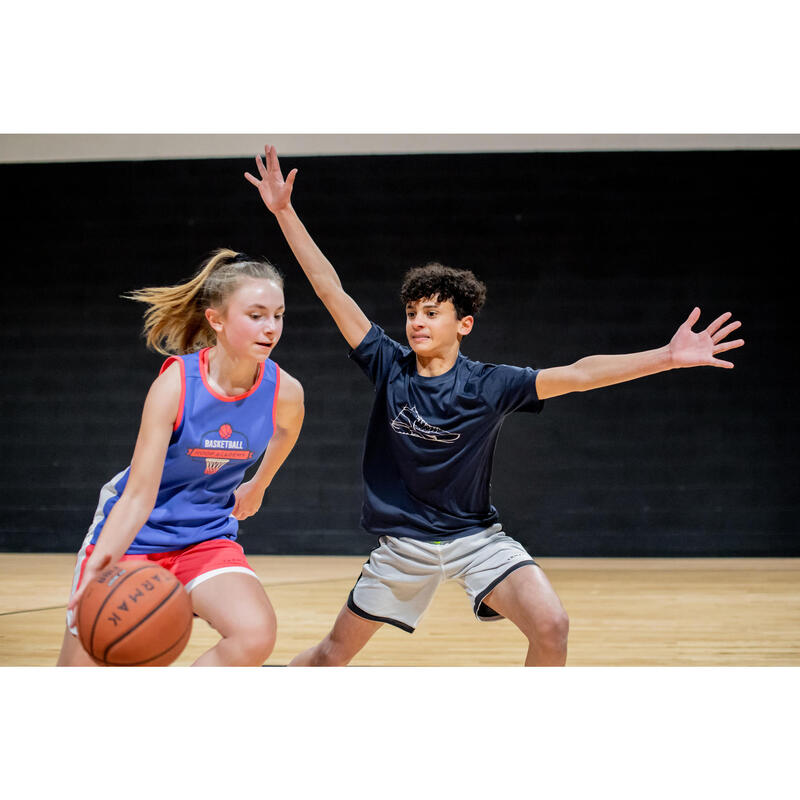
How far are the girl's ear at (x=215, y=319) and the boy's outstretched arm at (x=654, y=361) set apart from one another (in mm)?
941

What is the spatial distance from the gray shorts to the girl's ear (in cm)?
78

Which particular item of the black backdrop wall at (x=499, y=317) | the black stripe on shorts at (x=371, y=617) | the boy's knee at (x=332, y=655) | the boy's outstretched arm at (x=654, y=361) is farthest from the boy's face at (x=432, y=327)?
the black backdrop wall at (x=499, y=317)

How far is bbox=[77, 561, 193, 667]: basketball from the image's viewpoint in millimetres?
2031

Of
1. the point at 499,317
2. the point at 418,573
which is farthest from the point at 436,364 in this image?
the point at 499,317

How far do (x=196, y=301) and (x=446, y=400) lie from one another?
77cm

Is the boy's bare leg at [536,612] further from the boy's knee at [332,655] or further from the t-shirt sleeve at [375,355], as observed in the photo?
the t-shirt sleeve at [375,355]

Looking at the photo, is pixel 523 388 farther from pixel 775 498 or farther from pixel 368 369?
pixel 775 498

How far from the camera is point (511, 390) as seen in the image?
2613 millimetres

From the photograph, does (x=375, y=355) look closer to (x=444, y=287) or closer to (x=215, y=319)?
(x=444, y=287)

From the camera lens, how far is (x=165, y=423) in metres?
2.27

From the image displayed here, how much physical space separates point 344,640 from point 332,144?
492 centimetres

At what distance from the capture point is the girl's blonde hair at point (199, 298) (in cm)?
247

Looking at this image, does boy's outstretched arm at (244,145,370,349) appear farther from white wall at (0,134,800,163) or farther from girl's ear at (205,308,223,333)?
white wall at (0,134,800,163)

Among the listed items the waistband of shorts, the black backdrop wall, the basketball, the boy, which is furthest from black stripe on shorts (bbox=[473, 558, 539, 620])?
the black backdrop wall
